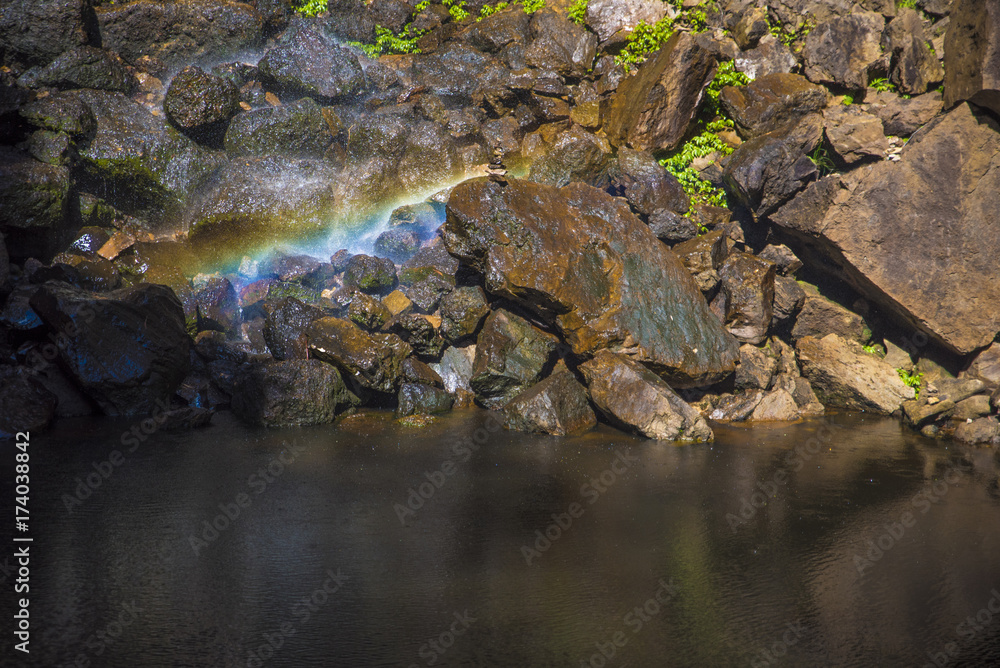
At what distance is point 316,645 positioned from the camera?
14.5 ft

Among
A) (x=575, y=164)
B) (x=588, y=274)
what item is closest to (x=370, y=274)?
(x=588, y=274)

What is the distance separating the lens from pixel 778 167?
484 inches

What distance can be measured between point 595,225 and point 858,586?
287 inches

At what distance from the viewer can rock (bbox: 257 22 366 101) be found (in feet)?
52.0

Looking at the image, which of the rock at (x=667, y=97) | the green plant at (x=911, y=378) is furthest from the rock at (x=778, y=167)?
the green plant at (x=911, y=378)

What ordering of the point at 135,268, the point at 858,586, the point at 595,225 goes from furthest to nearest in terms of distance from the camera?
the point at 135,268, the point at 595,225, the point at 858,586

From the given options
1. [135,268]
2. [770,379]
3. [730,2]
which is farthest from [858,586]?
[730,2]

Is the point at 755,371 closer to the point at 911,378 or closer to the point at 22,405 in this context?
the point at 911,378

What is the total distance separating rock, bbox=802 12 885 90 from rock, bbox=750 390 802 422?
7.03 meters

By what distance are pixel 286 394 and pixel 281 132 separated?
287 inches

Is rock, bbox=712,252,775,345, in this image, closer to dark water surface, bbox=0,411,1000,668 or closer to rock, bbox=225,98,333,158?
dark water surface, bbox=0,411,1000,668

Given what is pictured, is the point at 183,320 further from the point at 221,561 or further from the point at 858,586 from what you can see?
the point at 858,586

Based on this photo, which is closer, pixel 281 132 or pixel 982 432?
pixel 982 432

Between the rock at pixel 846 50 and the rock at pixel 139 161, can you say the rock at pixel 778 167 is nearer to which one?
the rock at pixel 846 50
